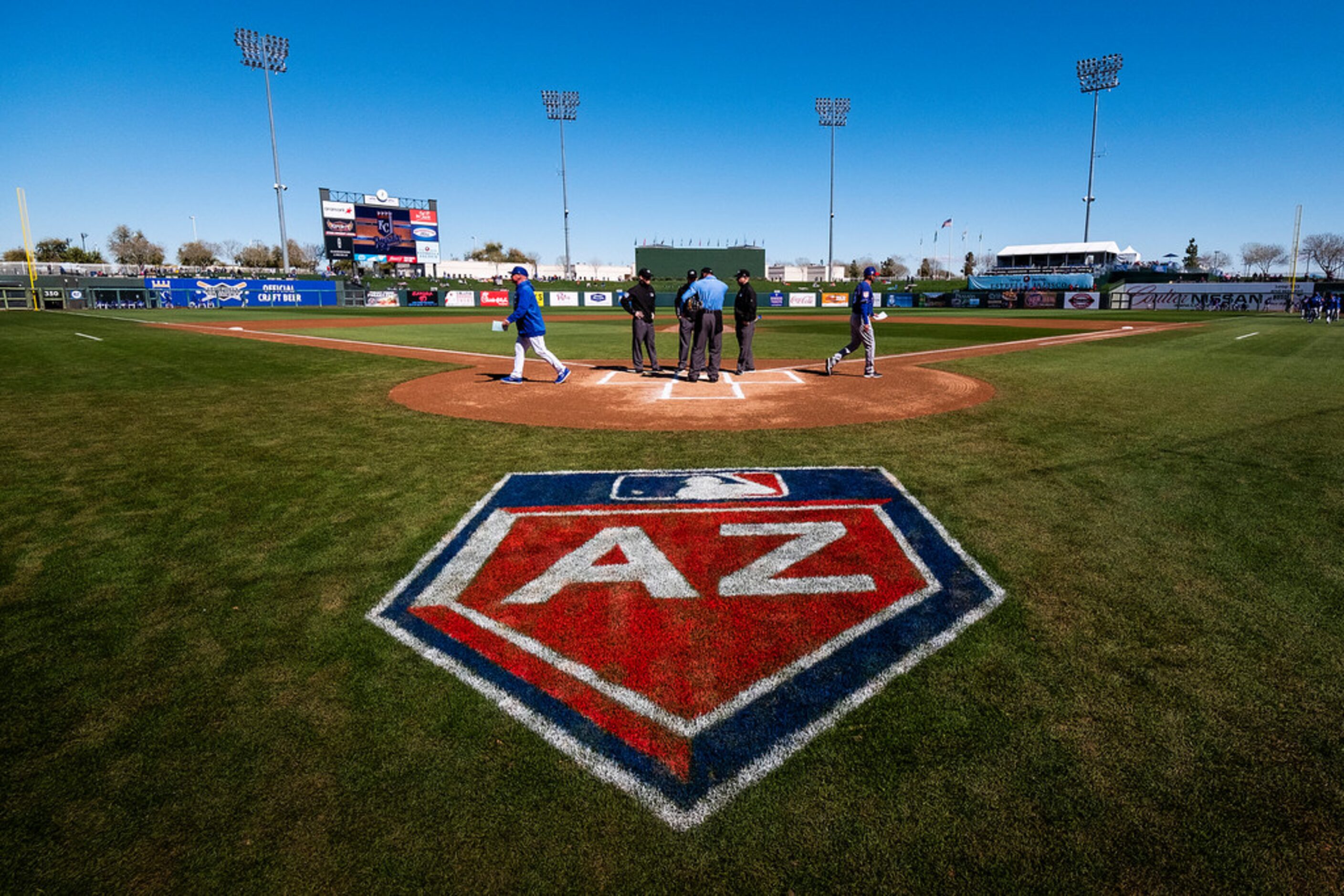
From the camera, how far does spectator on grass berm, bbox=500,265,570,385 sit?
10.7 m

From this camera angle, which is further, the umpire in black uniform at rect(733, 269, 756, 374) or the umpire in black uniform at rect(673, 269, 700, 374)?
the umpire in black uniform at rect(733, 269, 756, 374)

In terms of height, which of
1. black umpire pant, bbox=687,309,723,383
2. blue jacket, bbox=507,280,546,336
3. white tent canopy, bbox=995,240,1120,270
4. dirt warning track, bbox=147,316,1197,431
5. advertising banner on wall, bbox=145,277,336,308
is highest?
white tent canopy, bbox=995,240,1120,270

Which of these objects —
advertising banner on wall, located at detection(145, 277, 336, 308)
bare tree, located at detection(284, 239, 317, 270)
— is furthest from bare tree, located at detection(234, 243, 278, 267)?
advertising banner on wall, located at detection(145, 277, 336, 308)

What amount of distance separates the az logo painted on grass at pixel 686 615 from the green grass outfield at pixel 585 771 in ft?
0.39

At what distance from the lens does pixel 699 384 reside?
1145 centimetres

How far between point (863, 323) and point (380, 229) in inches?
2540

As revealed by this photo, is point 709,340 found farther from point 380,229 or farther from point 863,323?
point 380,229

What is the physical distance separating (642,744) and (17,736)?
241 cm

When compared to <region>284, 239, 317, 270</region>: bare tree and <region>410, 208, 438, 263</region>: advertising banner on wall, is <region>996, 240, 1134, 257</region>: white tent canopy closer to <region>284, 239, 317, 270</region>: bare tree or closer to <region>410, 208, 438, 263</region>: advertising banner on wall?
<region>410, 208, 438, 263</region>: advertising banner on wall

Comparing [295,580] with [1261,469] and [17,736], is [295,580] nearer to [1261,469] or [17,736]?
[17,736]

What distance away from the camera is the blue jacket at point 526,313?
10.6 m

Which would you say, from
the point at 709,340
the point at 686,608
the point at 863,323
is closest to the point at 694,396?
the point at 709,340

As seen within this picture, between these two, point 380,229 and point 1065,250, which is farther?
point 1065,250

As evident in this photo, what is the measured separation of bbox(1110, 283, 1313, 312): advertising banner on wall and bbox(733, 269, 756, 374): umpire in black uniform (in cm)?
4894
